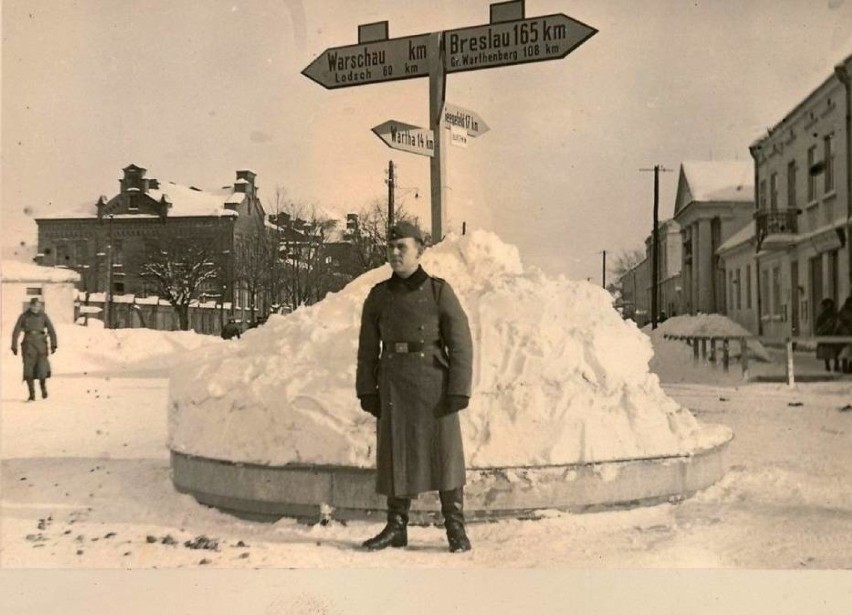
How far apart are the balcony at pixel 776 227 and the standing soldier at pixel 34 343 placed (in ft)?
23.9

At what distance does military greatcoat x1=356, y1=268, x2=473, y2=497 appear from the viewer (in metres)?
4.26

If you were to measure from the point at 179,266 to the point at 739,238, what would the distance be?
6888 millimetres

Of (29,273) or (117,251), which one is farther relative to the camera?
(117,251)

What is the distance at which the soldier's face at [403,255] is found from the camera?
4.33 meters

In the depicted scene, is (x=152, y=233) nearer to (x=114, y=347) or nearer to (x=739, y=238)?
(x=114, y=347)

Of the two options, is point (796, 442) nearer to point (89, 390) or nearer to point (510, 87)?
point (510, 87)

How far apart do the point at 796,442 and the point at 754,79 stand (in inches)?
118

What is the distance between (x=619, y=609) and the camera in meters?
4.44

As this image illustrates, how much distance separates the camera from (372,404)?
436 centimetres

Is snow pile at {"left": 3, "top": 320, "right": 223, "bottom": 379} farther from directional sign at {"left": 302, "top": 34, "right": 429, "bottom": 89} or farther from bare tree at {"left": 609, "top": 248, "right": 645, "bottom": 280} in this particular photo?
bare tree at {"left": 609, "top": 248, "right": 645, "bottom": 280}

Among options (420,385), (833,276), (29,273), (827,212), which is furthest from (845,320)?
(29,273)

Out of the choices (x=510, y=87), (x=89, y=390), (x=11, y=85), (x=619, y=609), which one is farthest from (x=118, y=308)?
(x=619, y=609)

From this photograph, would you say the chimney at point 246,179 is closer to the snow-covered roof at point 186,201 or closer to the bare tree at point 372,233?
the snow-covered roof at point 186,201

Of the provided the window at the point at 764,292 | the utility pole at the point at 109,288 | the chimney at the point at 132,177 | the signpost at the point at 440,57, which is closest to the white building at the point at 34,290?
the utility pole at the point at 109,288
